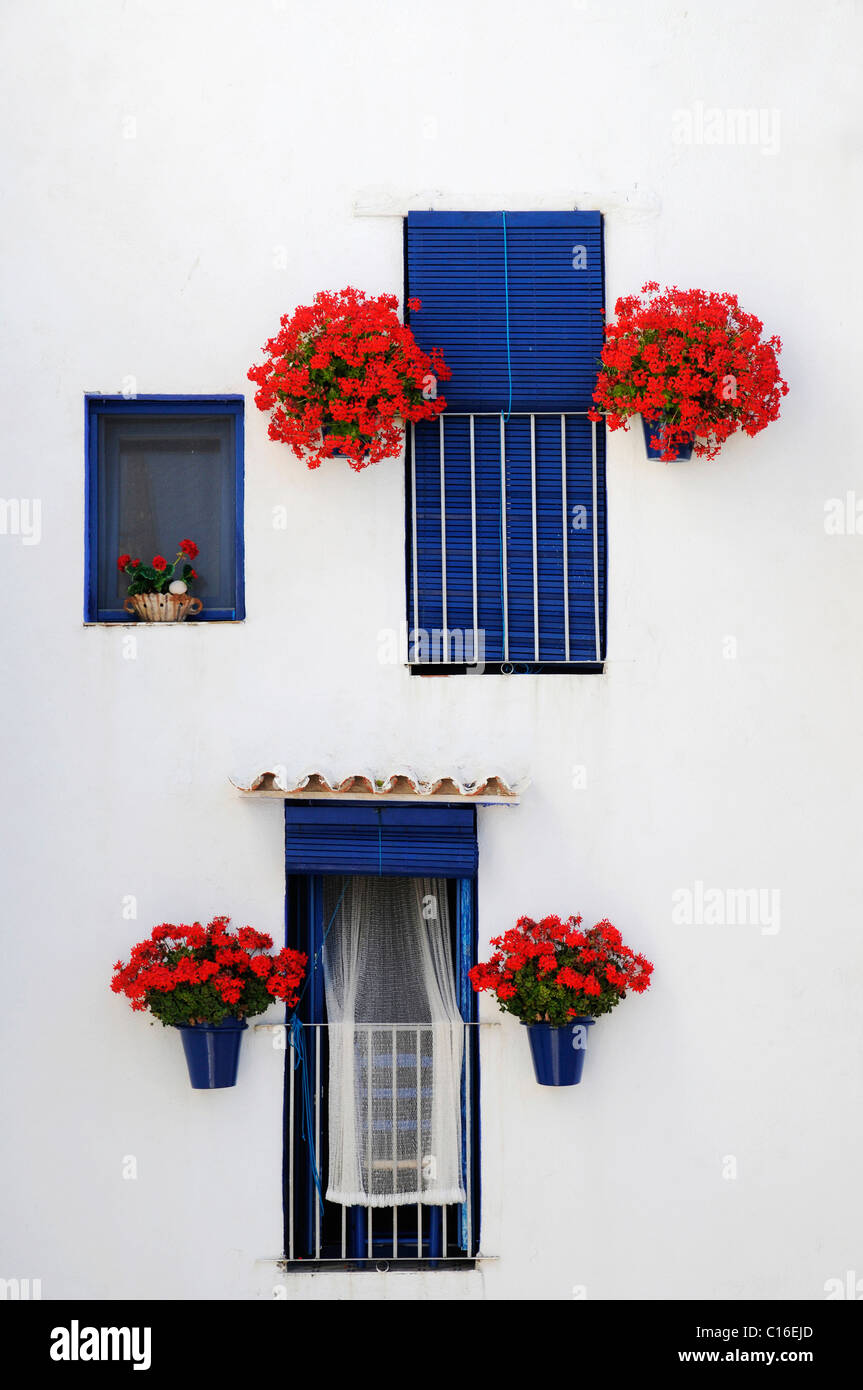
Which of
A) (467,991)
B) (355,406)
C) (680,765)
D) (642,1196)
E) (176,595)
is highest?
(355,406)

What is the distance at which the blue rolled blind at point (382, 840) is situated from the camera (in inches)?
286

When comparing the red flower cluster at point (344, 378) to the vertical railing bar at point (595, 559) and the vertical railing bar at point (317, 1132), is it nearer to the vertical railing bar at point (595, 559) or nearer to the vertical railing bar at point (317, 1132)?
the vertical railing bar at point (595, 559)

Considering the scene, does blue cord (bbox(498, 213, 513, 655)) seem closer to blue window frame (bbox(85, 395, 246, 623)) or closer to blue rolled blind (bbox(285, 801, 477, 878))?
blue rolled blind (bbox(285, 801, 477, 878))

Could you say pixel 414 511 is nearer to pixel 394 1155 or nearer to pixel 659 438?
pixel 659 438

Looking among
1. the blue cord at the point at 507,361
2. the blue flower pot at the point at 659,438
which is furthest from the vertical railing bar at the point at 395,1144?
the blue flower pot at the point at 659,438

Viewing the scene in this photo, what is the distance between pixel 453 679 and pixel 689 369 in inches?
70.8

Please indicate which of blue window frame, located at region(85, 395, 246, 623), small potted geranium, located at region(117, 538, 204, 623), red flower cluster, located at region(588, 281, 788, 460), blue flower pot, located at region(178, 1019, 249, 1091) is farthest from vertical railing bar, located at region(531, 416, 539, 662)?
blue flower pot, located at region(178, 1019, 249, 1091)

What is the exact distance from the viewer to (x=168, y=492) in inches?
302

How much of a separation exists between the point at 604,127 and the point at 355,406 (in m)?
1.95

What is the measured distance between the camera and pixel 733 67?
24.9 feet

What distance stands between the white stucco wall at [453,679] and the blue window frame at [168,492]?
16 centimetres

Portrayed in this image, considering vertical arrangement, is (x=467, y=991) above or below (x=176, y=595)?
below
